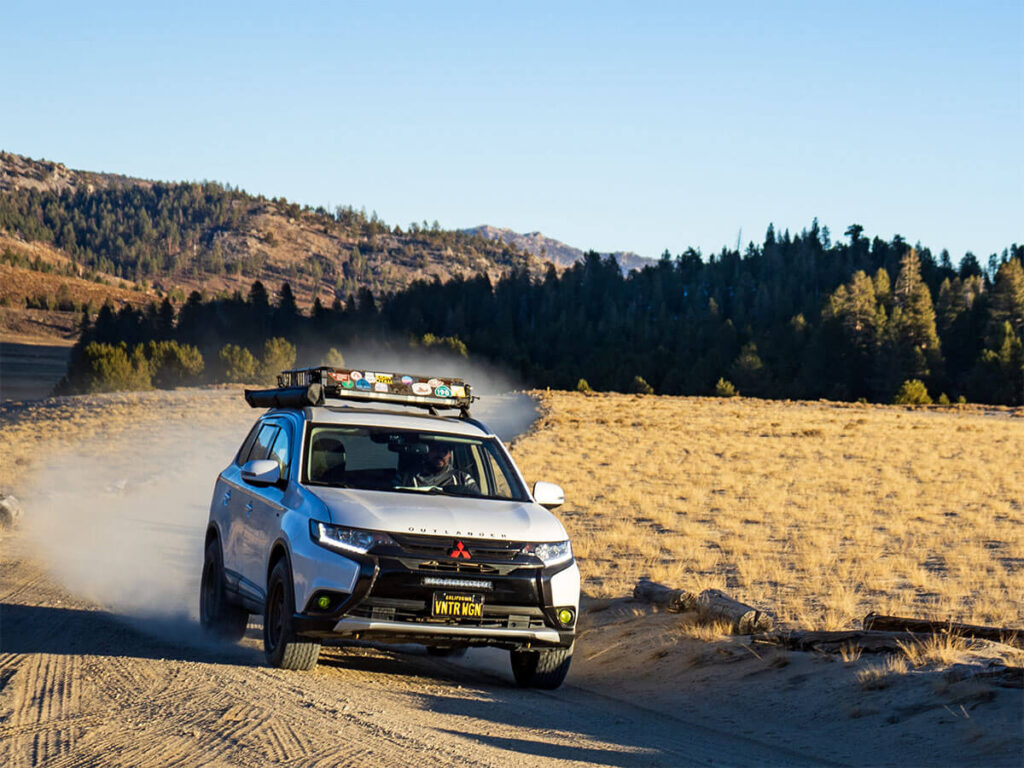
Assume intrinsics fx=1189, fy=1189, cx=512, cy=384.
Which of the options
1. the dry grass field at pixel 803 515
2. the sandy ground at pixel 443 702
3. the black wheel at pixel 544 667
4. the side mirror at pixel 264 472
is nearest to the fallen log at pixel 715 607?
the sandy ground at pixel 443 702

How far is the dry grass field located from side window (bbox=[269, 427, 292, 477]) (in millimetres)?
5578

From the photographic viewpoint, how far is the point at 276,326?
163 meters

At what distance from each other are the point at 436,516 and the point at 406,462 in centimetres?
125

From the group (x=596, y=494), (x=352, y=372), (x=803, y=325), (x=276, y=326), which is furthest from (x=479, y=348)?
(x=352, y=372)

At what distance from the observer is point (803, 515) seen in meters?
23.0

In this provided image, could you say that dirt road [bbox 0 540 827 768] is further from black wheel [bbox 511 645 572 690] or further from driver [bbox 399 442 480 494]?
driver [bbox 399 442 480 494]

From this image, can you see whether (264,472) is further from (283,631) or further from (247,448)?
(247,448)

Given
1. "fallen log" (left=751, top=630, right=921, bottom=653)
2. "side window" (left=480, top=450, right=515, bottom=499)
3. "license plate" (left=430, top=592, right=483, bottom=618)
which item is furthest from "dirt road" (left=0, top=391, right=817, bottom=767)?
"fallen log" (left=751, top=630, right=921, bottom=653)

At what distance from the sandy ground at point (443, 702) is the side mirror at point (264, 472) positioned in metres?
1.36

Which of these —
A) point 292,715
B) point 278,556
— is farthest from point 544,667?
point 292,715

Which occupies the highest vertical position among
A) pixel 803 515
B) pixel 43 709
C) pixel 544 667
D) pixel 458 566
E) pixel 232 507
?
pixel 458 566

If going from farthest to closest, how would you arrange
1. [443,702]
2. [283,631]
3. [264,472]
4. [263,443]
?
1. [263,443]
2. [264,472]
3. [283,631]
4. [443,702]

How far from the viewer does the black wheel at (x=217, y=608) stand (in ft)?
33.3

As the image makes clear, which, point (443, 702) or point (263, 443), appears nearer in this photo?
point (443, 702)
